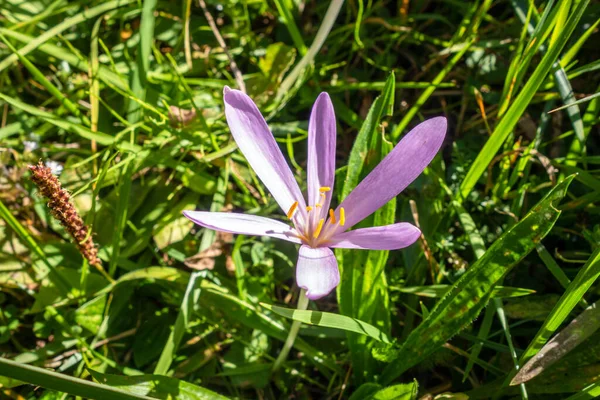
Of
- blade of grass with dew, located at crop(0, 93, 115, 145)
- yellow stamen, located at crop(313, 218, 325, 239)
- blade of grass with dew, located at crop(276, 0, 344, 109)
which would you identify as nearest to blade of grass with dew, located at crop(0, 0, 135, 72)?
blade of grass with dew, located at crop(0, 93, 115, 145)

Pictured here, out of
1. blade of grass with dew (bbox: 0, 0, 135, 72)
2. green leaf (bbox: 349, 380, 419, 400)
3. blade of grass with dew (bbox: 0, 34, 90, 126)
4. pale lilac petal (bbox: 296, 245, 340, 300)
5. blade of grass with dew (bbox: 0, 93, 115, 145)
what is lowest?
green leaf (bbox: 349, 380, 419, 400)

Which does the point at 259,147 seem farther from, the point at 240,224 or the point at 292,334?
the point at 292,334

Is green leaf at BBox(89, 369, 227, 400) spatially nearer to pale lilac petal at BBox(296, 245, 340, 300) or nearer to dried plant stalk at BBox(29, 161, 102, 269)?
dried plant stalk at BBox(29, 161, 102, 269)

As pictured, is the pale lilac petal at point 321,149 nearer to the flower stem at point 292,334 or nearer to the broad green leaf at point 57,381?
the flower stem at point 292,334

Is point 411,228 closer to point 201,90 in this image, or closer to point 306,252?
point 306,252

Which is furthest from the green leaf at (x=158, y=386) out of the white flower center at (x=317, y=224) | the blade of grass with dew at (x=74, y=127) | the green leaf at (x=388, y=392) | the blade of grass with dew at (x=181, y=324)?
the blade of grass with dew at (x=74, y=127)

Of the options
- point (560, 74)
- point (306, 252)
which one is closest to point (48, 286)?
point (306, 252)
